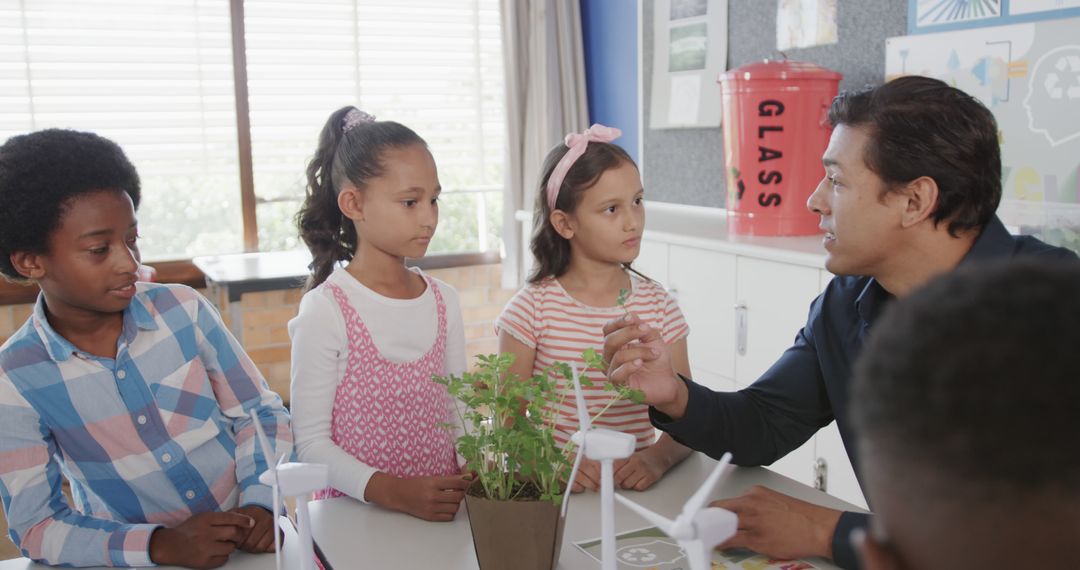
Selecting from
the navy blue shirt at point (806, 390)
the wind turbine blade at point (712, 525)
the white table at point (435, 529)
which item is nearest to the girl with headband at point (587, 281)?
the navy blue shirt at point (806, 390)

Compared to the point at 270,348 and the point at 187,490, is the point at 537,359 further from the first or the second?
the point at 270,348

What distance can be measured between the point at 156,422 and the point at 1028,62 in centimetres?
197

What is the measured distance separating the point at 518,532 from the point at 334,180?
926 millimetres

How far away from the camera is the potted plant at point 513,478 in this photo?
87cm

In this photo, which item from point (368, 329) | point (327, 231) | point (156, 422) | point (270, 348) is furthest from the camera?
point (270, 348)

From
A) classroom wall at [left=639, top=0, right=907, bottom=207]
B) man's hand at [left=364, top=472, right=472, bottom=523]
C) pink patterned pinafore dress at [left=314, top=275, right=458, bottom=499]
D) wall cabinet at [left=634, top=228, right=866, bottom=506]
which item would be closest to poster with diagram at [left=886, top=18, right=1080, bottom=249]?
classroom wall at [left=639, top=0, right=907, bottom=207]

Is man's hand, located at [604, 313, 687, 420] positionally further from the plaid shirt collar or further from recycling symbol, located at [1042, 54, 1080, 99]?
recycling symbol, located at [1042, 54, 1080, 99]

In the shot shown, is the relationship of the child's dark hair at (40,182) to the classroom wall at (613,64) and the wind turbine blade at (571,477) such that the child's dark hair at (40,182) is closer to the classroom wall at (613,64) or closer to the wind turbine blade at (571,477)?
the wind turbine blade at (571,477)

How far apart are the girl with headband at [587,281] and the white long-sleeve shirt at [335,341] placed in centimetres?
14

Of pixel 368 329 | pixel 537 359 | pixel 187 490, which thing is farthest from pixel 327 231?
pixel 187 490

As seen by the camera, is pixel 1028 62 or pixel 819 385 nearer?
pixel 819 385

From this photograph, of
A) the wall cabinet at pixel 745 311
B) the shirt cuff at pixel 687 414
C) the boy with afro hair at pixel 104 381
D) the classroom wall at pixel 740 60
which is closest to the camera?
the boy with afro hair at pixel 104 381

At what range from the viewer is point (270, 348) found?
361 cm

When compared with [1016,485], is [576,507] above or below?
below
